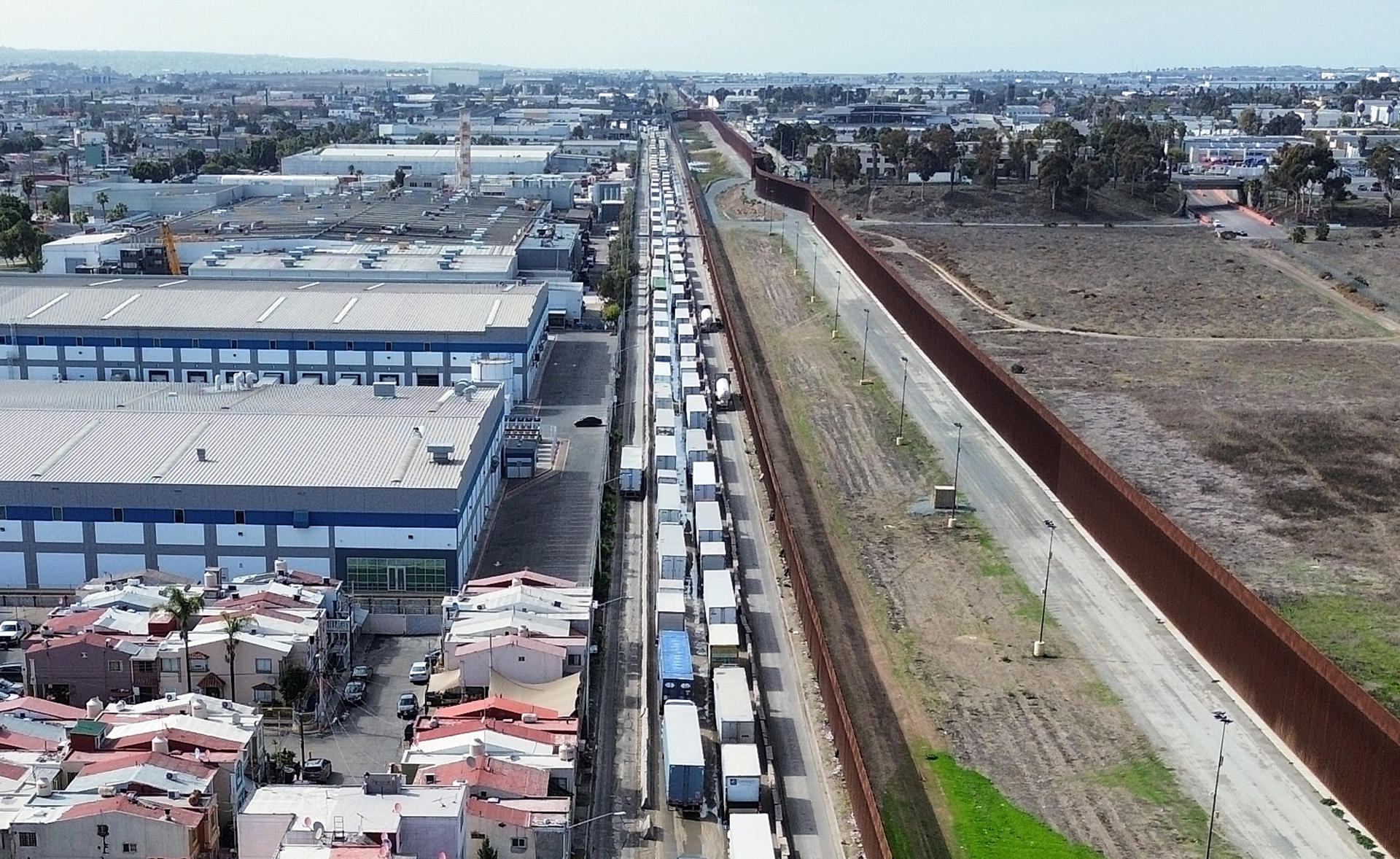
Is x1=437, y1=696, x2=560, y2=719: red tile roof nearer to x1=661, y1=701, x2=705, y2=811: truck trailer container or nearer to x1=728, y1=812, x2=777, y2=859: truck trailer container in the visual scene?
x1=661, y1=701, x2=705, y2=811: truck trailer container

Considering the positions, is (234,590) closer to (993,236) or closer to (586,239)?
(586,239)

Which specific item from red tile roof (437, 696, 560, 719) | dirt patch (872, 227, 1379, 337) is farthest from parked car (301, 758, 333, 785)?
dirt patch (872, 227, 1379, 337)

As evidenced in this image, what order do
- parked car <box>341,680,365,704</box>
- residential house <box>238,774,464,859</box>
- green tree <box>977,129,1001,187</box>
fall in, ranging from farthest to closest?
green tree <box>977,129,1001,187</box>
parked car <box>341,680,365,704</box>
residential house <box>238,774,464,859</box>

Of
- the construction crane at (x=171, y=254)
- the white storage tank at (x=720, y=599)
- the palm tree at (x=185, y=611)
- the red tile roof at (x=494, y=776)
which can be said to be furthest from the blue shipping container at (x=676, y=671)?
the construction crane at (x=171, y=254)

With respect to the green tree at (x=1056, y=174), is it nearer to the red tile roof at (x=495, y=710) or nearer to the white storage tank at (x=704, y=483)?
the white storage tank at (x=704, y=483)

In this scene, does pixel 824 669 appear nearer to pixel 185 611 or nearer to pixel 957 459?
pixel 185 611
